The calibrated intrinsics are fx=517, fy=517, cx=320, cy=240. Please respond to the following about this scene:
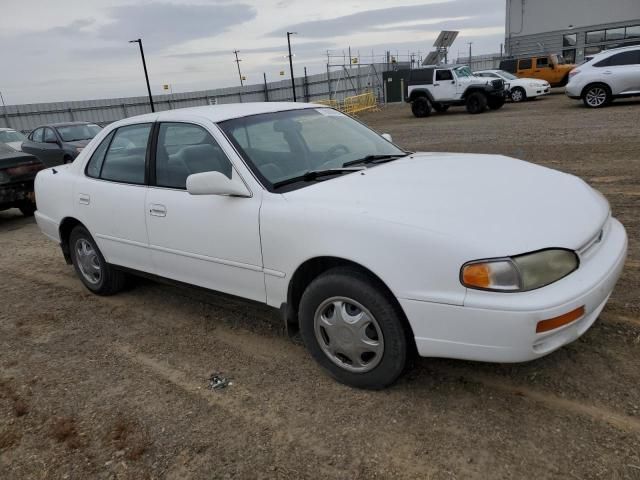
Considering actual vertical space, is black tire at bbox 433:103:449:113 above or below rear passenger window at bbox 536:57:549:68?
below

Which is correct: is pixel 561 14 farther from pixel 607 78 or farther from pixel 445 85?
pixel 607 78

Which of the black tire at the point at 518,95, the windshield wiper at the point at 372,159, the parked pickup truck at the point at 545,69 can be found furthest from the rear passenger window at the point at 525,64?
the windshield wiper at the point at 372,159

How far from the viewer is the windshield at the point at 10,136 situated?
15148mm

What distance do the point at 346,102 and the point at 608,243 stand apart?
2576 centimetres

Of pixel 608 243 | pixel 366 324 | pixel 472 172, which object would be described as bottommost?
pixel 366 324

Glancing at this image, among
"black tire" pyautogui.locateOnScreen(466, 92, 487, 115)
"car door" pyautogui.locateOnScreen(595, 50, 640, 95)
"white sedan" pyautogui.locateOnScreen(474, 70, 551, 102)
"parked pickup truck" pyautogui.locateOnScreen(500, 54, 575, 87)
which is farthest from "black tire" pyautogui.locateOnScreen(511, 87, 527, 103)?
"car door" pyautogui.locateOnScreen(595, 50, 640, 95)

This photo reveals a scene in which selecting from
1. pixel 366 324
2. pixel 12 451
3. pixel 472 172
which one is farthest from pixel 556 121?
pixel 12 451

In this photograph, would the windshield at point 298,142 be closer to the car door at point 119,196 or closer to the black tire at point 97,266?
the car door at point 119,196

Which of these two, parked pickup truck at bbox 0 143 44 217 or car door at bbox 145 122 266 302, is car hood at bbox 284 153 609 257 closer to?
car door at bbox 145 122 266 302

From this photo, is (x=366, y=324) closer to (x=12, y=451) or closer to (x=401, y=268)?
(x=401, y=268)

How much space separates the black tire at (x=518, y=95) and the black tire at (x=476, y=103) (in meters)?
3.69

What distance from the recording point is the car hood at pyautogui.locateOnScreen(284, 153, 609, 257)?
2457 millimetres

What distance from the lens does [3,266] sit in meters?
6.23

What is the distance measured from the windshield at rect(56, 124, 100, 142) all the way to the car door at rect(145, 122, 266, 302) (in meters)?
10.9
